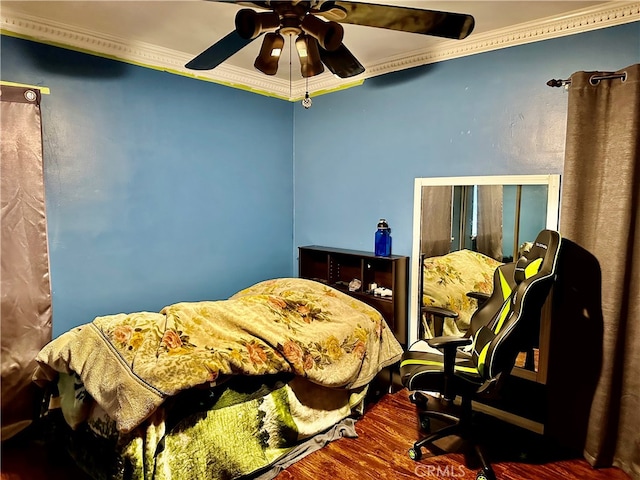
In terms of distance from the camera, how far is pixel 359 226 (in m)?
3.29

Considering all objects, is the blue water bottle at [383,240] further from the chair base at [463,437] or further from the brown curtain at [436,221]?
the chair base at [463,437]

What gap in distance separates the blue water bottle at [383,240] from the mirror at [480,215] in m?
0.20

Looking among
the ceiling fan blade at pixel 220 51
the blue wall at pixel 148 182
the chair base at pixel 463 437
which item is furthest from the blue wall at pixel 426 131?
the ceiling fan blade at pixel 220 51

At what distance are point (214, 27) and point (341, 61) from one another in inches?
36.8

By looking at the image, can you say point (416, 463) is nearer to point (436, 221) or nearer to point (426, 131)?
→ point (436, 221)

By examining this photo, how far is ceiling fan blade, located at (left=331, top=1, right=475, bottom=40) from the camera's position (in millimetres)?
1555

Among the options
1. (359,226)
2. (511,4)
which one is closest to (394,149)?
(359,226)

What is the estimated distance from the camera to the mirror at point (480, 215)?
237 cm

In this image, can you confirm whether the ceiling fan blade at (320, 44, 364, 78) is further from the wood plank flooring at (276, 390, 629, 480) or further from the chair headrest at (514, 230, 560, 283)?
the wood plank flooring at (276, 390, 629, 480)

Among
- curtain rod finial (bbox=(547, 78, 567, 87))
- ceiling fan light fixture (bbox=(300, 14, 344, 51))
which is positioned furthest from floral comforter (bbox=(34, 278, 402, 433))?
curtain rod finial (bbox=(547, 78, 567, 87))

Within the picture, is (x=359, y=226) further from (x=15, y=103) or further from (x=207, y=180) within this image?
(x=15, y=103)

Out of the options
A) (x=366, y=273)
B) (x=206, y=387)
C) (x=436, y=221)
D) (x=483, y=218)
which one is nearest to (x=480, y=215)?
(x=483, y=218)

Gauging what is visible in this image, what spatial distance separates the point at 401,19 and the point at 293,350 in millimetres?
1644

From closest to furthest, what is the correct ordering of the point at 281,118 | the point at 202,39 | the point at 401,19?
the point at 401,19 → the point at 202,39 → the point at 281,118
